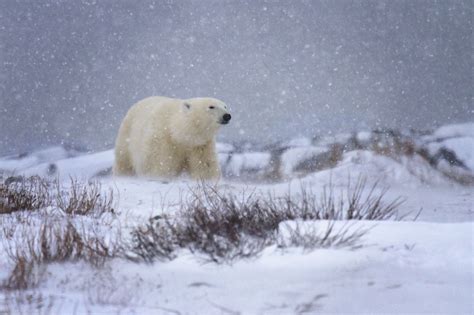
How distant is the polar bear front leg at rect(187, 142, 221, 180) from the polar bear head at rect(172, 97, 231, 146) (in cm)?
10

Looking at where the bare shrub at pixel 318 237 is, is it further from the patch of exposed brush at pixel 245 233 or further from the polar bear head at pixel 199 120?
the polar bear head at pixel 199 120

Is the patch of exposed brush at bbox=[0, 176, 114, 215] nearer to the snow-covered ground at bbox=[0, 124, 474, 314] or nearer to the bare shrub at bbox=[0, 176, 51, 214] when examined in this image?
the bare shrub at bbox=[0, 176, 51, 214]

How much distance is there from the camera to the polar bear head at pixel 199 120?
7738 mm

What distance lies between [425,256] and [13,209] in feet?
13.7

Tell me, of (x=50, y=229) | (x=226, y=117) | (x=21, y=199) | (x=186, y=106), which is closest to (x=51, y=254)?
(x=50, y=229)

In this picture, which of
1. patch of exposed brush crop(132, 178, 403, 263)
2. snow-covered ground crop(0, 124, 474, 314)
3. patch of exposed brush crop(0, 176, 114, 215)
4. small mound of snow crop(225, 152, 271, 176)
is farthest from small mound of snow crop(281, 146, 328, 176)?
snow-covered ground crop(0, 124, 474, 314)

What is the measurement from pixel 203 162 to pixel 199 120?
597mm

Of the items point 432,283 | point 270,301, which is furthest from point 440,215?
point 270,301

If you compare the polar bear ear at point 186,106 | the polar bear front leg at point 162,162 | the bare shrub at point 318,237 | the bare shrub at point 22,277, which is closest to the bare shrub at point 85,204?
the polar bear front leg at point 162,162

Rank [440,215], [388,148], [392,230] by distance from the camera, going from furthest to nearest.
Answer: [388,148] → [440,215] → [392,230]

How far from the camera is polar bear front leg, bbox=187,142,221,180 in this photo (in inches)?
313

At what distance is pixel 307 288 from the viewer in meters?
2.58

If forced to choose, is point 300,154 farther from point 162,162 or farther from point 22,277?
point 22,277

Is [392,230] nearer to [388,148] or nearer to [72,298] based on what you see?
[72,298]
